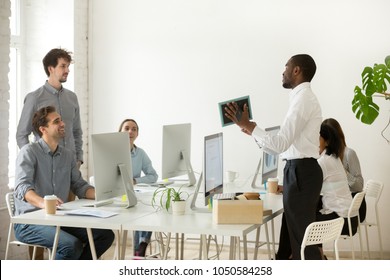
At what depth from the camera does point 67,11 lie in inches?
256

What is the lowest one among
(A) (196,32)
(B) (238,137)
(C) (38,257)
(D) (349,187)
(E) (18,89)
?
(C) (38,257)

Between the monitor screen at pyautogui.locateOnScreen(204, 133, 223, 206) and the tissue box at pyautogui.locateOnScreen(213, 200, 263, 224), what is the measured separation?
349 millimetres

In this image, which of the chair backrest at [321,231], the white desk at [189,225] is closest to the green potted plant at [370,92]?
the white desk at [189,225]

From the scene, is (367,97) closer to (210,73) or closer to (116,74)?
(210,73)

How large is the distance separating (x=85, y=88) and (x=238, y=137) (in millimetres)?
1670

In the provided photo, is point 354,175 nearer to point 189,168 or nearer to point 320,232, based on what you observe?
point 189,168

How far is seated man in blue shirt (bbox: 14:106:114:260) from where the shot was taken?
4125 mm

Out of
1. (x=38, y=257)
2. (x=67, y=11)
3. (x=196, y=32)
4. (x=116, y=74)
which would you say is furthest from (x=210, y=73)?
(x=38, y=257)

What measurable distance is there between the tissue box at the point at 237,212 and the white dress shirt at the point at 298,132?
1.86 ft

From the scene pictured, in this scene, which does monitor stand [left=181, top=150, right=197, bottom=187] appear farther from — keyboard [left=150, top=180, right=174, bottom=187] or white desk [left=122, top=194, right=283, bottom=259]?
white desk [left=122, top=194, right=283, bottom=259]

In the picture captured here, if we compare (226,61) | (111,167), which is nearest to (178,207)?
(111,167)

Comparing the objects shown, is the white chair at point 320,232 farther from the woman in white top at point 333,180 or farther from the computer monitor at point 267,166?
the computer monitor at point 267,166

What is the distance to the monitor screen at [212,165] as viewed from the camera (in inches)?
155

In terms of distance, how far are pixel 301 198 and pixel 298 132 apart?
16.0 inches
